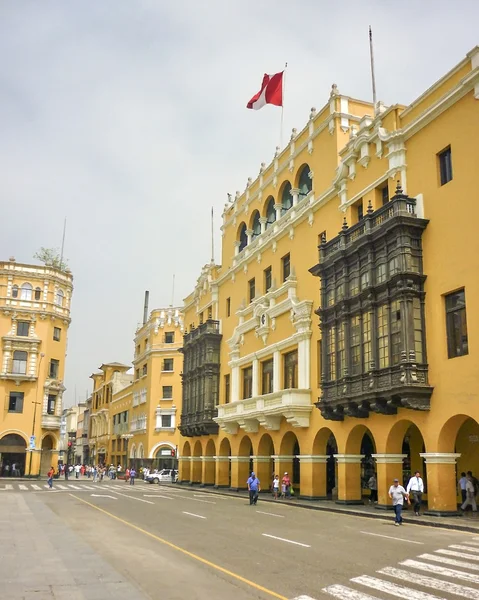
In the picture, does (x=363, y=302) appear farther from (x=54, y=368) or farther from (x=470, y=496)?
(x=54, y=368)

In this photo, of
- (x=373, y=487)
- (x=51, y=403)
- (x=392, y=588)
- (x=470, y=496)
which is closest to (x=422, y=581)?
(x=392, y=588)

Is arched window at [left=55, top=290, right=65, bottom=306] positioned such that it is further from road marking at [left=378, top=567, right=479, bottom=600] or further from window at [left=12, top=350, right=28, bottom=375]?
road marking at [left=378, top=567, right=479, bottom=600]

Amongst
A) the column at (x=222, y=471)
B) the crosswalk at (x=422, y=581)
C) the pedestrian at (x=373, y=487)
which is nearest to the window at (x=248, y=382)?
the column at (x=222, y=471)

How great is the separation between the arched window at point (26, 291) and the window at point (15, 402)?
33.1ft

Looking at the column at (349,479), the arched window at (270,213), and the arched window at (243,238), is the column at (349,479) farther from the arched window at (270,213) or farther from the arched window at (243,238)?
the arched window at (243,238)

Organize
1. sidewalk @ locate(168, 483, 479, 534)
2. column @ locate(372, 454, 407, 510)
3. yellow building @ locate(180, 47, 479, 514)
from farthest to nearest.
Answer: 1. column @ locate(372, 454, 407, 510)
2. yellow building @ locate(180, 47, 479, 514)
3. sidewalk @ locate(168, 483, 479, 534)

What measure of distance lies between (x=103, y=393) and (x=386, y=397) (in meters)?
78.3

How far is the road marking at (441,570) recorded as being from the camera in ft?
37.3

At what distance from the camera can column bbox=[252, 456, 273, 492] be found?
3897 centimetres

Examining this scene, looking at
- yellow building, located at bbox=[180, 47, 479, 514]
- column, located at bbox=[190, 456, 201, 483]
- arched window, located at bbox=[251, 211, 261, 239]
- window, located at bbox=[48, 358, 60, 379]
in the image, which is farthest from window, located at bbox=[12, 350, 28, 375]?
arched window, located at bbox=[251, 211, 261, 239]

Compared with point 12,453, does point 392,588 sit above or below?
below

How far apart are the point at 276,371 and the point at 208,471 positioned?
52.2 feet

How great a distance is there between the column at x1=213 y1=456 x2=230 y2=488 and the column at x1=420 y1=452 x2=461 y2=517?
24.0m

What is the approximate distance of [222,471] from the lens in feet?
150
